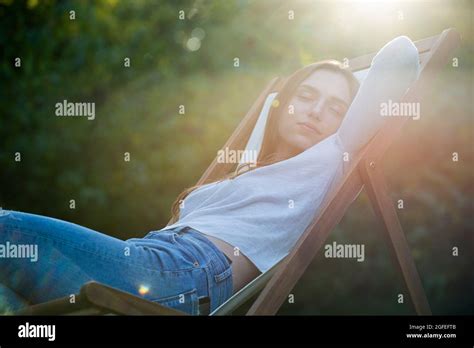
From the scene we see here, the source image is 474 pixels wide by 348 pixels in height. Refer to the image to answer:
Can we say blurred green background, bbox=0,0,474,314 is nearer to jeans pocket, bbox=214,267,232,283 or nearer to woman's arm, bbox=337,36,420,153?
woman's arm, bbox=337,36,420,153

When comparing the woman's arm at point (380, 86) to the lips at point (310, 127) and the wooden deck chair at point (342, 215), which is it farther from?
the lips at point (310, 127)

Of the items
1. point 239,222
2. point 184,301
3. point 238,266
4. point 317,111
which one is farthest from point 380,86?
point 184,301

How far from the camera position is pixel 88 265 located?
2088mm

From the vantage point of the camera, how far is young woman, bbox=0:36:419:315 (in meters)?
2.07

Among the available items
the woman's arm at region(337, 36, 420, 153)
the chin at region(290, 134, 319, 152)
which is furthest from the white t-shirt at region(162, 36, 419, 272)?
the chin at region(290, 134, 319, 152)

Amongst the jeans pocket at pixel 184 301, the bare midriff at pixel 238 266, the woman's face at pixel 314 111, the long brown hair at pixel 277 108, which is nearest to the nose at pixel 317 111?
the woman's face at pixel 314 111

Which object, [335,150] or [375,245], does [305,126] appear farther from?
[375,245]

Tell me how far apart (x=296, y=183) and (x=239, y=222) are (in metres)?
0.24

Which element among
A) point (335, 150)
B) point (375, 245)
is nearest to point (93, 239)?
point (335, 150)

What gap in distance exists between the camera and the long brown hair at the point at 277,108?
260 centimetres

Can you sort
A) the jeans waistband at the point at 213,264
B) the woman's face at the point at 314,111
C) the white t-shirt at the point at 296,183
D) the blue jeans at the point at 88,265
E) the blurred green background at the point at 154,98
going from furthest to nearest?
the blurred green background at the point at 154,98 → the woman's face at the point at 314,111 → the white t-shirt at the point at 296,183 → the jeans waistband at the point at 213,264 → the blue jeans at the point at 88,265

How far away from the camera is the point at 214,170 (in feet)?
9.66

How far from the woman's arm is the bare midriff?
1.73 ft

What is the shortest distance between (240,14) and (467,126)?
1259mm
